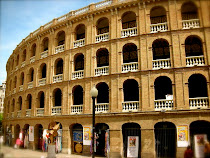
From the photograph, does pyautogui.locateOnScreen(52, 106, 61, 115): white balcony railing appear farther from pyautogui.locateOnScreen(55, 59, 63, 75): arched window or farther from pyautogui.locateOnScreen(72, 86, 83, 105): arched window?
pyautogui.locateOnScreen(55, 59, 63, 75): arched window

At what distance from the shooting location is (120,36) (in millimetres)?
22594

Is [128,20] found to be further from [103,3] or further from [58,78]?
[58,78]

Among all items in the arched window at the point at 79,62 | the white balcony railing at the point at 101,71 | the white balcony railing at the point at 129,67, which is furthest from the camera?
the arched window at the point at 79,62

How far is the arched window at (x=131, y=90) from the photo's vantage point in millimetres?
21766

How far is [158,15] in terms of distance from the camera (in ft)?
74.8

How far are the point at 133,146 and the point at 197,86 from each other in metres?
8.55

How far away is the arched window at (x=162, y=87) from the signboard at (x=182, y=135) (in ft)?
11.6

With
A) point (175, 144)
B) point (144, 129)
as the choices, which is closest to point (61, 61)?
point (144, 129)

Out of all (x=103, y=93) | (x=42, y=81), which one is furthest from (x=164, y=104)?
(x=42, y=81)

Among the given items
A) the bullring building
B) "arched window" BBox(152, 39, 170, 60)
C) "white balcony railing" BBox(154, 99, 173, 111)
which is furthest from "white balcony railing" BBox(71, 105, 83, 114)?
"arched window" BBox(152, 39, 170, 60)

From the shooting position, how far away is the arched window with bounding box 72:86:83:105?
81.7 feet

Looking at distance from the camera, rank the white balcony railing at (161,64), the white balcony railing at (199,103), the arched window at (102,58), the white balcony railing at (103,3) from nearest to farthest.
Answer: the white balcony railing at (199,103)
the white balcony railing at (161,64)
the white balcony railing at (103,3)
the arched window at (102,58)

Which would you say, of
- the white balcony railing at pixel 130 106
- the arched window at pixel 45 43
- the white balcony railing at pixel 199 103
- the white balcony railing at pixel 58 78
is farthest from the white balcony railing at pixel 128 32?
the arched window at pixel 45 43

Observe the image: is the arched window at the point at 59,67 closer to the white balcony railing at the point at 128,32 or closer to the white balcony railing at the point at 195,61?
the white balcony railing at the point at 128,32
